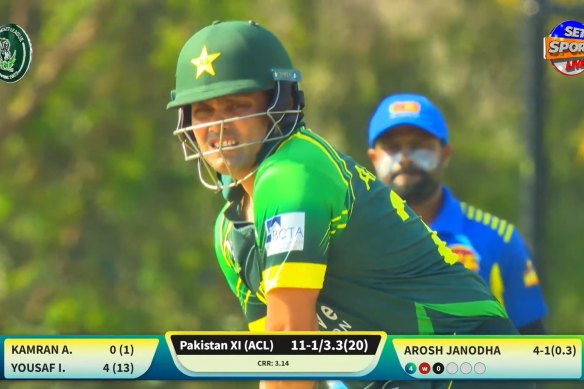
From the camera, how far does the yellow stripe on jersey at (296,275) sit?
3.84 m

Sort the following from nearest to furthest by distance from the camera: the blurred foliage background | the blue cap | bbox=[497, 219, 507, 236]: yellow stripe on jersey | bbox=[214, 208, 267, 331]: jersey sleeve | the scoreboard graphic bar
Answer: the scoreboard graphic bar < bbox=[214, 208, 267, 331]: jersey sleeve < bbox=[497, 219, 507, 236]: yellow stripe on jersey < the blue cap < the blurred foliage background

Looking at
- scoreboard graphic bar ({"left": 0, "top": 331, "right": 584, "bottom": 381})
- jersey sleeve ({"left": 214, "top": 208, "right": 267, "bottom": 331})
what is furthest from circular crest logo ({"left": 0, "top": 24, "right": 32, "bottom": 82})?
scoreboard graphic bar ({"left": 0, "top": 331, "right": 584, "bottom": 381})

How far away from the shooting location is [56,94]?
1170cm

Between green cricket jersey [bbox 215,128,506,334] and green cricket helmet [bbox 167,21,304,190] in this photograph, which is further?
green cricket helmet [bbox 167,21,304,190]

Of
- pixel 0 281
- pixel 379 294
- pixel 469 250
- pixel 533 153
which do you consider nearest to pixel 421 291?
pixel 379 294

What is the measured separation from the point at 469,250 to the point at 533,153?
1.22 m

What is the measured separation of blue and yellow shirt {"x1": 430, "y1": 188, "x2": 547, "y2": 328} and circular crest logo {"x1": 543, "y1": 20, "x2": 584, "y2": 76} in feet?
4.91

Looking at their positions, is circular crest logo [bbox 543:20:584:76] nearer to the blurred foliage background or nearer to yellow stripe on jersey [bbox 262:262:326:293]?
yellow stripe on jersey [bbox 262:262:326:293]

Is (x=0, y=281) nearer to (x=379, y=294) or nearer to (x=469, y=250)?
(x=469, y=250)

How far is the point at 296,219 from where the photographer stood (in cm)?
383

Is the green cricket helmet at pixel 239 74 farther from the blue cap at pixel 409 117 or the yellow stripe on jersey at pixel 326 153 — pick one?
the blue cap at pixel 409 117

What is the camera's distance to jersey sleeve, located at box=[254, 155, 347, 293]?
12.6 feet

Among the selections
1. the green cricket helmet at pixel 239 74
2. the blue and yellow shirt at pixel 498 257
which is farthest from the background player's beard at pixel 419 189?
the green cricket helmet at pixel 239 74

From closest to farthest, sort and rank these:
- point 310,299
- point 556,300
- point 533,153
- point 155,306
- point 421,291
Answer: point 310,299 < point 421,291 < point 533,153 < point 155,306 < point 556,300
